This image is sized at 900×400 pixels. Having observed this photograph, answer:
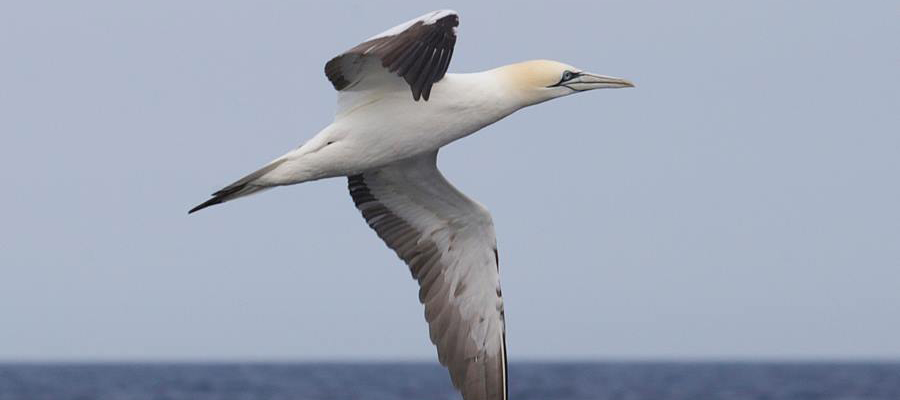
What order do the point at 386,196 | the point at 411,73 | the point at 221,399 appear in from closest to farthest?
the point at 411,73, the point at 386,196, the point at 221,399

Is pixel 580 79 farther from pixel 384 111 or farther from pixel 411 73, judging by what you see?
pixel 411 73

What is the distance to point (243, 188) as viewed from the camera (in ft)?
39.4

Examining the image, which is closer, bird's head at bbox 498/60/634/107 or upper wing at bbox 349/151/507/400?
bird's head at bbox 498/60/634/107

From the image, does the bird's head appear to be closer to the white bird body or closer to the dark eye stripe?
the dark eye stripe

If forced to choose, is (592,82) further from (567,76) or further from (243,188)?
(243,188)

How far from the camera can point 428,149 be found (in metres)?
12.0

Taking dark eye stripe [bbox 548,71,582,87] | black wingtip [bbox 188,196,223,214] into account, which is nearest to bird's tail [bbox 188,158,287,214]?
black wingtip [bbox 188,196,223,214]

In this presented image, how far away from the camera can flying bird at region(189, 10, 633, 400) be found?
10586 mm

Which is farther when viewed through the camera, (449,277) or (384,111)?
(449,277)

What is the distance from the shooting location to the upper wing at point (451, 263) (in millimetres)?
13766

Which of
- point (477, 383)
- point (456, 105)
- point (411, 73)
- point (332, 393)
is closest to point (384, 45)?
point (411, 73)

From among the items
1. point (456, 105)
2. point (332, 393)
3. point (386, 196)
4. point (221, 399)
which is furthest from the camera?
point (332, 393)

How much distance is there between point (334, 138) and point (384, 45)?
1739 mm

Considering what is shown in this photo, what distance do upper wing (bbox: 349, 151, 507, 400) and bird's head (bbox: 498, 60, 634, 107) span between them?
169cm
